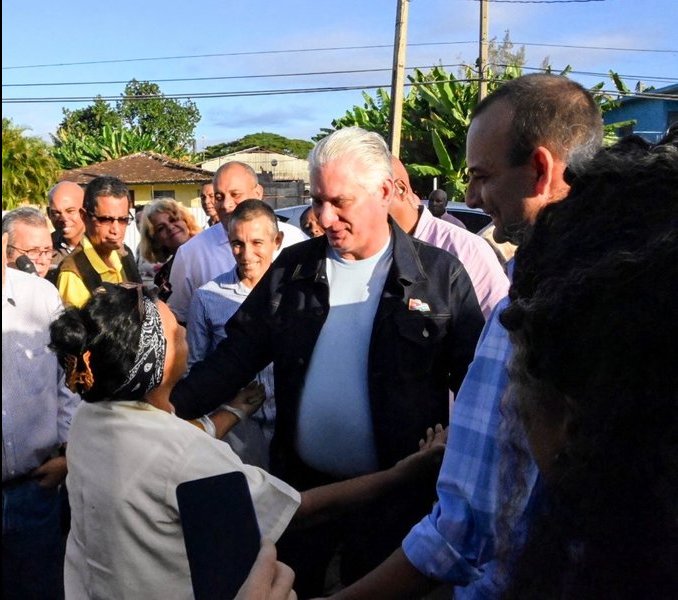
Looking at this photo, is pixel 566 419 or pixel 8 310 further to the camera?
pixel 8 310

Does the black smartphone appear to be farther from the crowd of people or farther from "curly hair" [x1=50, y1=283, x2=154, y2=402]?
"curly hair" [x1=50, y1=283, x2=154, y2=402]

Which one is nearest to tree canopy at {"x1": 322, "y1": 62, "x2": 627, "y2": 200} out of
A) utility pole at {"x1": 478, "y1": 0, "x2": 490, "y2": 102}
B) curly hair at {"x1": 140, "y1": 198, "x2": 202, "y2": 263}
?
utility pole at {"x1": 478, "y1": 0, "x2": 490, "y2": 102}

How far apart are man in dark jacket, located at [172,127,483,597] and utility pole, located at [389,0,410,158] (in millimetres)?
14227

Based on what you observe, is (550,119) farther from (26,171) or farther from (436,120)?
(436,120)

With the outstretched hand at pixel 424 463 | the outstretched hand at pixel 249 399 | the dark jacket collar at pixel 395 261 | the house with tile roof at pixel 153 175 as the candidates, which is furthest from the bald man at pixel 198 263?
the house with tile roof at pixel 153 175

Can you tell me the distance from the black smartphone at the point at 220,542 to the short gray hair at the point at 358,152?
1.81m

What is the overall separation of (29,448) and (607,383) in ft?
9.23

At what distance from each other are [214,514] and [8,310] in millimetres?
2205

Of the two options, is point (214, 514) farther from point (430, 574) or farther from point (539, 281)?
point (539, 281)

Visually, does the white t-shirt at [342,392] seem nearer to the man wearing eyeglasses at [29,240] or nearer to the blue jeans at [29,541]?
the blue jeans at [29,541]

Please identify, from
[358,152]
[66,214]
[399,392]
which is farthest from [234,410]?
[66,214]

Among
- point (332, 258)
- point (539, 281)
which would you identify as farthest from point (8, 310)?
point (539, 281)

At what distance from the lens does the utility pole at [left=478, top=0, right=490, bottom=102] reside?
20000 millimetres

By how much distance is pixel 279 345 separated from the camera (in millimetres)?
2893
